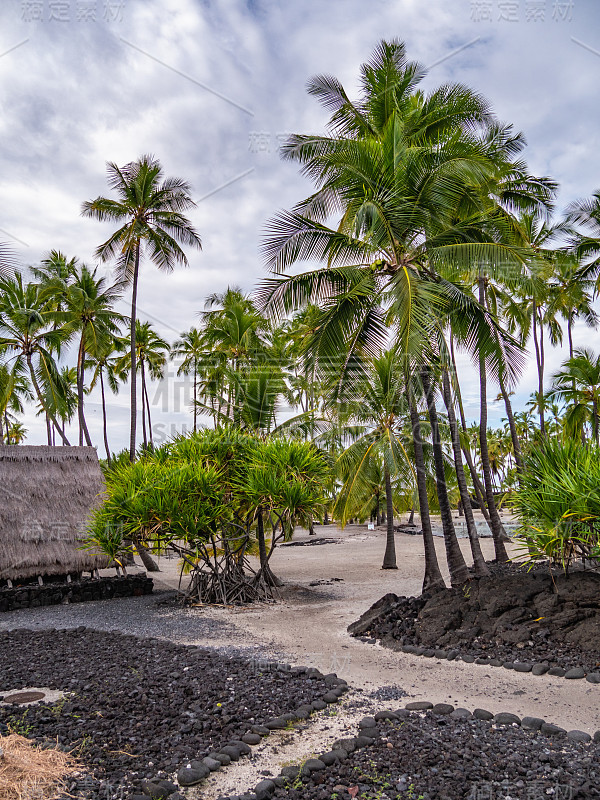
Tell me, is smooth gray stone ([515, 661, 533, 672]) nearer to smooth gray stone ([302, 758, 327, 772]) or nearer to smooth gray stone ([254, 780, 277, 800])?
smooth gray stone ([302, 758, 327, 772])

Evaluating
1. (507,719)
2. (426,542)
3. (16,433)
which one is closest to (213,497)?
(426,542)

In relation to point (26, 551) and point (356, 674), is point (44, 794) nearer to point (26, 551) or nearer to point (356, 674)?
point (356, 674)

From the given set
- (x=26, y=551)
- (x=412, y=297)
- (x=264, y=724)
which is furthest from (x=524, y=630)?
(x=26, y=551)

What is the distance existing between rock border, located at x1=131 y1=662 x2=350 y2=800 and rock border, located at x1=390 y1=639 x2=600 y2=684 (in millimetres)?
1937

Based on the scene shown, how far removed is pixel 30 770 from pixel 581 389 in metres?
26.3

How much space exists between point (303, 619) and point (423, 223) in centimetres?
791

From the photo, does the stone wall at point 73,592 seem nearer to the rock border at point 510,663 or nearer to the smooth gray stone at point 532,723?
the rock border at point 510,663

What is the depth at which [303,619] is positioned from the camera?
36.4 ft

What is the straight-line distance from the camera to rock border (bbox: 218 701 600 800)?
4139mm

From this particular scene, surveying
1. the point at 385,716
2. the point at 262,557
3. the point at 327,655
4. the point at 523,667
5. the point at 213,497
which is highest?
the point at 213,497

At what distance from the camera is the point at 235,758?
182 inches

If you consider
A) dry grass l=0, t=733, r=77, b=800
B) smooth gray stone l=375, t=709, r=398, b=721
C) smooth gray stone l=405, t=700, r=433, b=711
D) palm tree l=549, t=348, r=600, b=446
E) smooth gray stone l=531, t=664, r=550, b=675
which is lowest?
smooth gray stone l=531, t=664, r=550, b=675

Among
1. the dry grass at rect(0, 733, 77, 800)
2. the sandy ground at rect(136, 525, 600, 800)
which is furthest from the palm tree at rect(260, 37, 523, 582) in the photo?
the dry grass at rect(0, 733, 77, 800)

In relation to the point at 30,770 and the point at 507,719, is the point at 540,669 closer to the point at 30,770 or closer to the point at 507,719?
the point at 507,719
